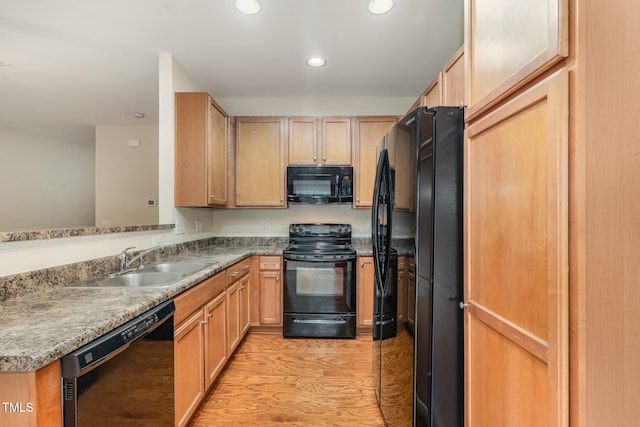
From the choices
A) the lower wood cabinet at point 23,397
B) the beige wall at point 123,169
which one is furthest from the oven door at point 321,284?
the beige wall at point 123,169

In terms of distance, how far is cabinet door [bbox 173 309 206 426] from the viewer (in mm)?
1524

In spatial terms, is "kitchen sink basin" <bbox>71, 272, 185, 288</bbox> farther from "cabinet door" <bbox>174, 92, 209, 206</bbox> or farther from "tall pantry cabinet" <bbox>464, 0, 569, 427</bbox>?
"tall pantry cabinet" <bbox>464, 0, 569, 427</bbox>

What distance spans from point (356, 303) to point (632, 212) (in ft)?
8.35

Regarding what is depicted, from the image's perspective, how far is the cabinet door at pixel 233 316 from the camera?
92.8 inches

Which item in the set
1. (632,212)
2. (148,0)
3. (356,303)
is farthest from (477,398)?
(148,0)

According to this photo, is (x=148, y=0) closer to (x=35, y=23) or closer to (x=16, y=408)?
(x=35, y=23)

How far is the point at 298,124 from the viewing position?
129 inches

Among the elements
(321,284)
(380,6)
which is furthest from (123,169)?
(380,6)

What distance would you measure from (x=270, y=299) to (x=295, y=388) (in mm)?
Result: 1058

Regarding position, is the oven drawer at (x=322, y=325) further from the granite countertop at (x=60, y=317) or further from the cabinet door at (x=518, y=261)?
the cabinet door at (x=518, y=261)

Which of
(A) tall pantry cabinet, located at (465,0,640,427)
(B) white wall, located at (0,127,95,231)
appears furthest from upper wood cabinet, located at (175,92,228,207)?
(B) white wall, located at (0,127,95,231)

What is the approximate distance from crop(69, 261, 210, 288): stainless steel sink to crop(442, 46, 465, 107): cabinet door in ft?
6.32

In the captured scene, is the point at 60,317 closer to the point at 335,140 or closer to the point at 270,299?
the point at 270,299

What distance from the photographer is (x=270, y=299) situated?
3047mm
